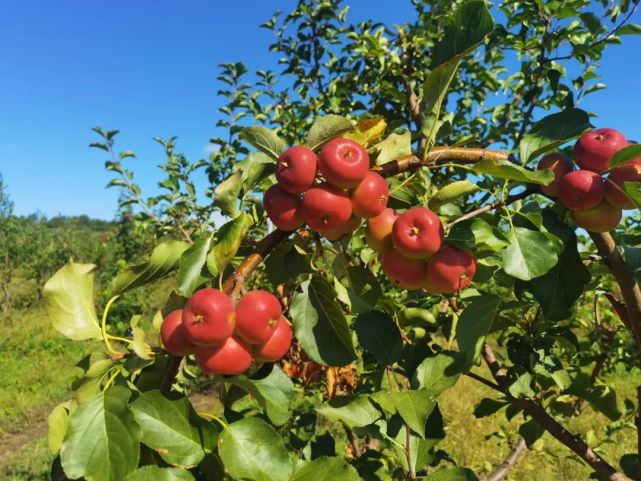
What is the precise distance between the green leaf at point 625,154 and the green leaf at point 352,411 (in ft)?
2.25

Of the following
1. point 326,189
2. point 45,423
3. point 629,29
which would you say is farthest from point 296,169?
point 45,423

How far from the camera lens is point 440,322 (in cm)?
156

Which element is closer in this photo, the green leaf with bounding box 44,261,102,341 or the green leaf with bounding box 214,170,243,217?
the green leaf with bounding box 214,170,243,217

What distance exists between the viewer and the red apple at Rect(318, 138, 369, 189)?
0.80 metres

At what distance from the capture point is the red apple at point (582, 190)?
2.70 feet

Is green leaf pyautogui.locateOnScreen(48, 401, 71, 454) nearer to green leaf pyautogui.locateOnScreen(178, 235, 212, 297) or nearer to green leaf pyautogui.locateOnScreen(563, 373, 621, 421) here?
green leaf pyautogui.locateOnScreen(178, 235, 212, 297)

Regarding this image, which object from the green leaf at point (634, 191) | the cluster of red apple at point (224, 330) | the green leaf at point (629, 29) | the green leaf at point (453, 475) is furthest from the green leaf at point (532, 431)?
the green leaf at point (629, 29)

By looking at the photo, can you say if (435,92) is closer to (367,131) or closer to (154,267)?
(367,131)

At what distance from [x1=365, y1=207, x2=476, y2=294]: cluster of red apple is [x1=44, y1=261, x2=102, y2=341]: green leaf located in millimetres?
616

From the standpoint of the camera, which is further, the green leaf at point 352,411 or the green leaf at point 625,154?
the green leaf at point 352,411

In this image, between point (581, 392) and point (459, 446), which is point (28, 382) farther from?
point (581, 392)

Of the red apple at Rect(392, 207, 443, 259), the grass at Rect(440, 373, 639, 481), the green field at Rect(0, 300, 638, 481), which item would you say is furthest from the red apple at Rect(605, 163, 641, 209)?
the grass at Rect(440, 373, 639, 481)

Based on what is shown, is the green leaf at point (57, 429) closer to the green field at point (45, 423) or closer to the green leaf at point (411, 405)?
the green leaf at point (411, 405)

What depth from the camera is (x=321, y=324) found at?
91cm
